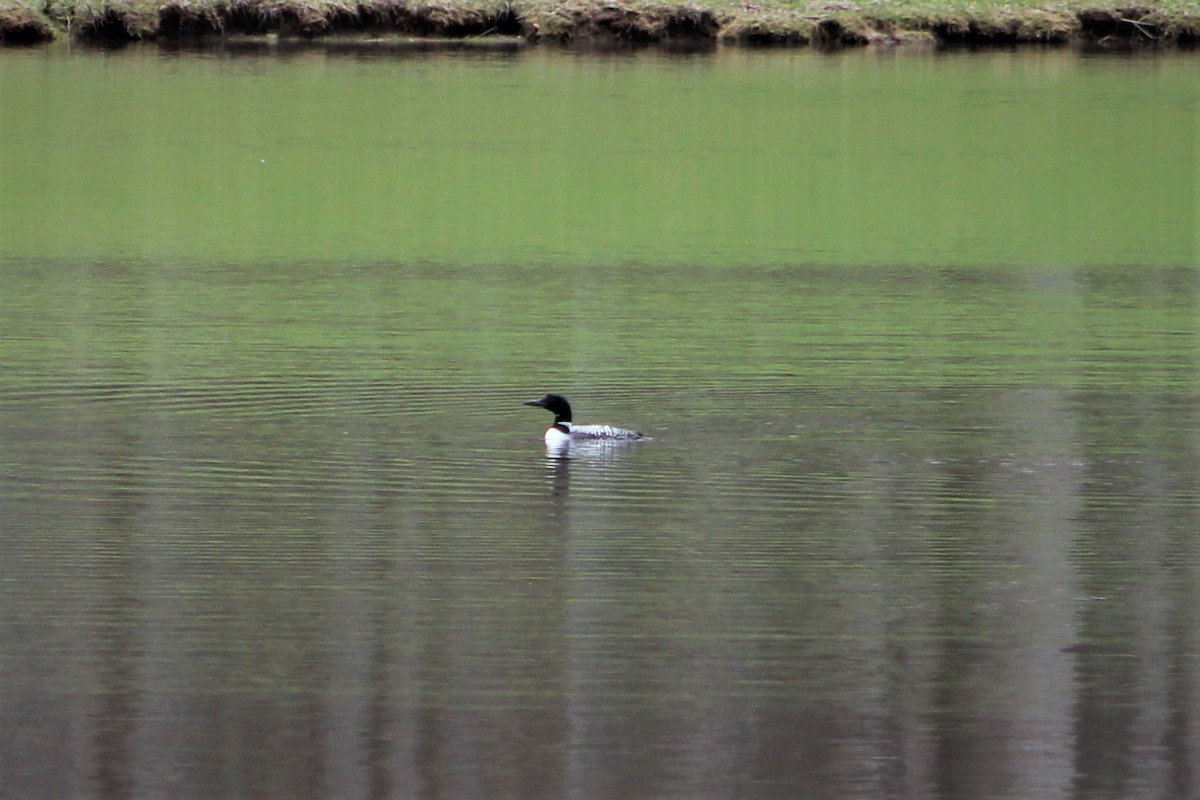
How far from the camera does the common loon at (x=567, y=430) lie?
12.3 m

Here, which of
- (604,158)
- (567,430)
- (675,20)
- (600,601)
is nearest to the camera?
(600,601)

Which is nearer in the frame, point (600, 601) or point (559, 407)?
point (600, 601)

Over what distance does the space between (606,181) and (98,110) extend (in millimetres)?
10327

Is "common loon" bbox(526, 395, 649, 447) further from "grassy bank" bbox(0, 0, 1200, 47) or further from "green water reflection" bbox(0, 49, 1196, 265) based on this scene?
"grassy bank" bbox(0, 0, 1200, 47)

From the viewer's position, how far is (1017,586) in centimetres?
950

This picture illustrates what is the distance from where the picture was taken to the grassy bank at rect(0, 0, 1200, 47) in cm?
4438

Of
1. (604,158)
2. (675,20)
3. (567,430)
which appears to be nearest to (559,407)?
(567,430)

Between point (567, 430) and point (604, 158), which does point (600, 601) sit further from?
point (604, 158)

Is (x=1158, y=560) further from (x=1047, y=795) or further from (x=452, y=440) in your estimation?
(x=452, y=440)

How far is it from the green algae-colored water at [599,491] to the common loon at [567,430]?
0.12 meters

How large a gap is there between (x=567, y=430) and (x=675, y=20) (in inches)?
1309

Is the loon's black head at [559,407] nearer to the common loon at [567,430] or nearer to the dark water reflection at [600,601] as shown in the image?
the common loon at [567,430]

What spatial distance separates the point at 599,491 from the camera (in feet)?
37.5

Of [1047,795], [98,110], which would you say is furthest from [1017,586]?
[98,110]
